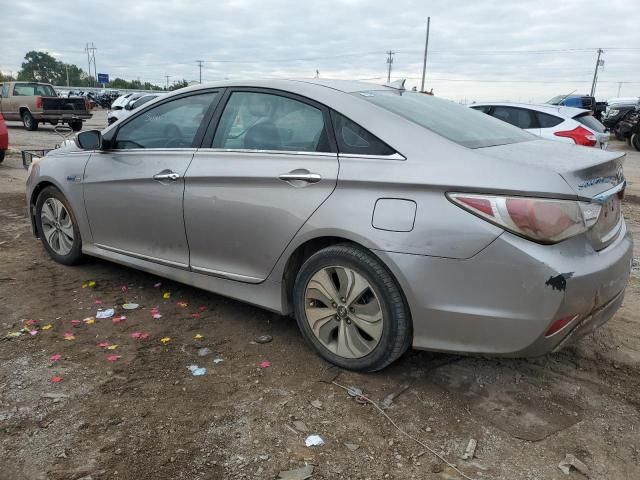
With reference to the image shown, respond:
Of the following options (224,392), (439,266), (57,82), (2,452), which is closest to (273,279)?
(224,392)

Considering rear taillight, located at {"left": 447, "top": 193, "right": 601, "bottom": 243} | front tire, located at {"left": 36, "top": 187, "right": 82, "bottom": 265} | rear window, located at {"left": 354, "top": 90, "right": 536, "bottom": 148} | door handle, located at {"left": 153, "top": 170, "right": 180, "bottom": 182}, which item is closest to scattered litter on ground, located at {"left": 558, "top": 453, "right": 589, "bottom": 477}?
rear taillight, located at {"left": 447, "top": 193, "right": 601, "bottom": 243}

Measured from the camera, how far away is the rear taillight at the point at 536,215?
226cm

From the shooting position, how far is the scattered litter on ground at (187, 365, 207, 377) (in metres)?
2.93

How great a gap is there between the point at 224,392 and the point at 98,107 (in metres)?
56.5

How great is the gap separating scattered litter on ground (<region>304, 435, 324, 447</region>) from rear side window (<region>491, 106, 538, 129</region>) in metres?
7.85

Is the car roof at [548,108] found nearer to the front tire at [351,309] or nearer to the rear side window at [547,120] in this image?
the rear side window at [547,120]

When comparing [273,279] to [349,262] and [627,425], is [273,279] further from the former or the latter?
[627,425]

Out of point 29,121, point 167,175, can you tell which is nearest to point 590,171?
point 167,175

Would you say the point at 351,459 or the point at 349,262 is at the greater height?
the point at 349,262

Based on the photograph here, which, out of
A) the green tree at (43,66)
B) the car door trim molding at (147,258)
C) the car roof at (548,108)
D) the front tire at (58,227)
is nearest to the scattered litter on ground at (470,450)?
the car door trim molding at (147,258)

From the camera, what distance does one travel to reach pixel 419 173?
2.52 m

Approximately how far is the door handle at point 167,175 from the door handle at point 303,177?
88 cm

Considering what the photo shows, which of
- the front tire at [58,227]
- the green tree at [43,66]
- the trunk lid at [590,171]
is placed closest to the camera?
the trunk lid at [590,171]

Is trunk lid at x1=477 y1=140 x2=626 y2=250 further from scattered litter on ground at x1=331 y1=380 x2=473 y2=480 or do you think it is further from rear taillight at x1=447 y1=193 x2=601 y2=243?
scattered litter on ground at x1=331 y1=380 x2=473 y2=480
